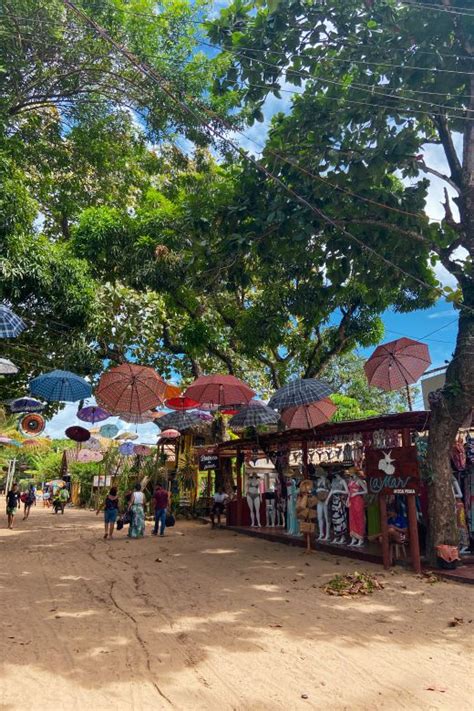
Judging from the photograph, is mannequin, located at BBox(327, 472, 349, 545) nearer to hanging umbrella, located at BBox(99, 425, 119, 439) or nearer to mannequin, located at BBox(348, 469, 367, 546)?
mannequin, located at BBox(348, 469, 367, 546)

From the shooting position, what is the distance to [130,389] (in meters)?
12.6

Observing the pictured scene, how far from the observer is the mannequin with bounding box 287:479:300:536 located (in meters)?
13.0

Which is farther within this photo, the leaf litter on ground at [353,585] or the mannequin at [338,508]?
the mannequin at [338,508]

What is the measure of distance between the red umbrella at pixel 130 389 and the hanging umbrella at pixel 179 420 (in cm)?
356

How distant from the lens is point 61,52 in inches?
463

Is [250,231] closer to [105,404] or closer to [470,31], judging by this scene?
[470,31]

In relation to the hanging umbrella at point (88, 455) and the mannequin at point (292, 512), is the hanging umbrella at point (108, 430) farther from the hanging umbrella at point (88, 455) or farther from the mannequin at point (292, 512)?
the mannequin at point (292, 512)

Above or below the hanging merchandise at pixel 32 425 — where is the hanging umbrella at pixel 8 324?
above

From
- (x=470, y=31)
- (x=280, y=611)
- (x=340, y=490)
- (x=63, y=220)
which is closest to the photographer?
(x=280, y=611)

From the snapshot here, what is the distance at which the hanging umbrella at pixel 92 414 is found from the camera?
16.7m

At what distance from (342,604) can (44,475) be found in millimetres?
41519

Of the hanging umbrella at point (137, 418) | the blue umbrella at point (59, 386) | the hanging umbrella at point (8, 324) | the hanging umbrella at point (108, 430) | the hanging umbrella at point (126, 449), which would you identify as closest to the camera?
the hanging umbrella at point (8, 324)

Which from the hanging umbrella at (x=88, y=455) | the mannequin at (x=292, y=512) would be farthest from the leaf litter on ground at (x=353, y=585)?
the hanging umbrella at (x=88, y=455)

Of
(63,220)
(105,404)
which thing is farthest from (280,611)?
(63,220)
